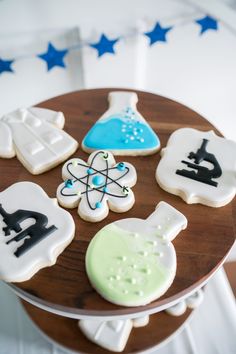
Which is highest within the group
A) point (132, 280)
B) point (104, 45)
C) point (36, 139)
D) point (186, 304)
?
point (104, 45)

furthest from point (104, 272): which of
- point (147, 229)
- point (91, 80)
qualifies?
point (91, 80)

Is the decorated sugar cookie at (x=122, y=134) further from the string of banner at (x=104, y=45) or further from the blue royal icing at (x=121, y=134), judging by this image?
the string of banner at (x=104, y=45)

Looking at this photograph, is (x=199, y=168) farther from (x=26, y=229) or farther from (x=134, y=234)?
(x=26, y=229)

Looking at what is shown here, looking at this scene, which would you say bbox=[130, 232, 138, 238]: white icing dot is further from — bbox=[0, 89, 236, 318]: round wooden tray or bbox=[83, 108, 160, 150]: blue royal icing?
bbox=[83, 108, 160, 150]: blue royal icing

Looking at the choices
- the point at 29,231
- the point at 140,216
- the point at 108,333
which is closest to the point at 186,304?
the point at 108,333

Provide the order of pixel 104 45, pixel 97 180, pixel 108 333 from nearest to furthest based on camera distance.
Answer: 1. pixel 97 180
2. pixel 108 333
3. pixel 104 45

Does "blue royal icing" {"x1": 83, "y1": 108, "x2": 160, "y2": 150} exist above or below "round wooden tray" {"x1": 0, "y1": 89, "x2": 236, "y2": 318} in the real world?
above

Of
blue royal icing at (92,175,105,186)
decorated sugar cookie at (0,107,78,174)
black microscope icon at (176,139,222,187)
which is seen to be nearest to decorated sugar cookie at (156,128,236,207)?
black microscope icon at (176,139,222,187)

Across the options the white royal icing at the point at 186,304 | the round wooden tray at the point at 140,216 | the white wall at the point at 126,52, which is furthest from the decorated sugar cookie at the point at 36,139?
the white royal icing at the point at 186,304

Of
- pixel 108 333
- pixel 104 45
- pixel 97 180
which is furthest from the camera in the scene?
pixel 104 45
